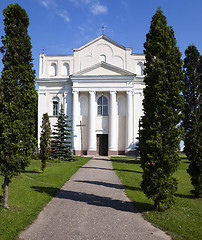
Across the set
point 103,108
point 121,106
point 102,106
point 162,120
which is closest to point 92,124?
point 103,108

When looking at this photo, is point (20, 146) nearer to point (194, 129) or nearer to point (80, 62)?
point (194, 129)

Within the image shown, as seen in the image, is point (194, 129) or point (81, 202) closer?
point (81, 202)

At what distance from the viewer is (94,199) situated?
29.7 ft

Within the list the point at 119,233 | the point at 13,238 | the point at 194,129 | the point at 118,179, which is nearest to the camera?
the point at 13,238

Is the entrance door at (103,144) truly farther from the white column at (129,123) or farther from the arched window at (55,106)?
the arched window at (55,106)

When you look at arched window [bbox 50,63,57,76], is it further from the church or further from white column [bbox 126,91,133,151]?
white column [bbox 126,91,133,151]

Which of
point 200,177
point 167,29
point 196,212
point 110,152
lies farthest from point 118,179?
point 110,152

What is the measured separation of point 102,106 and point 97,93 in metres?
1.93

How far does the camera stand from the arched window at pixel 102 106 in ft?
107

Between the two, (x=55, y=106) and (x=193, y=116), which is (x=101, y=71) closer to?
(x=55, y=106)

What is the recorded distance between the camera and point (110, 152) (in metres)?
31.1

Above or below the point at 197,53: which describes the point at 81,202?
below

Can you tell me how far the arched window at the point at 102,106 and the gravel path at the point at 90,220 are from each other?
2260 centimetres

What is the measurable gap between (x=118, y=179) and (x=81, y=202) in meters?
5.19
